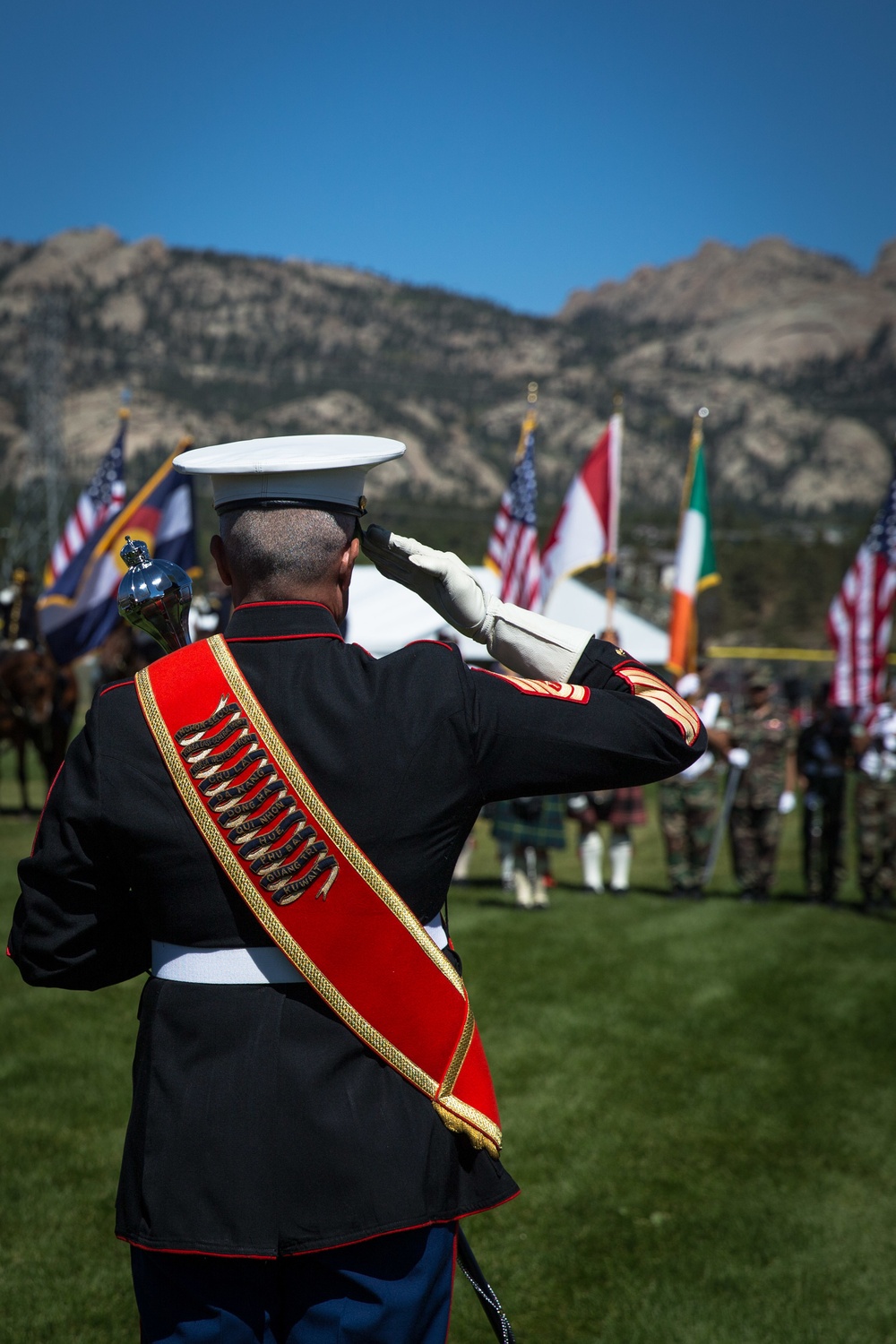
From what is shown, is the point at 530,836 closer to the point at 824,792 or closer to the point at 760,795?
the point at 760,795

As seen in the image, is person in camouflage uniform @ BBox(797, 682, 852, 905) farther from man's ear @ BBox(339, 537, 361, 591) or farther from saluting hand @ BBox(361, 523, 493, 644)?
man's ear @ BBox(339, 537, 361, 591)

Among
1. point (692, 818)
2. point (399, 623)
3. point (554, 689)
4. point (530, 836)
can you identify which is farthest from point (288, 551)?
point (399, 623)

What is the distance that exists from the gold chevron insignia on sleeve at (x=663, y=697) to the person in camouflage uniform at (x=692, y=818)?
9307mm

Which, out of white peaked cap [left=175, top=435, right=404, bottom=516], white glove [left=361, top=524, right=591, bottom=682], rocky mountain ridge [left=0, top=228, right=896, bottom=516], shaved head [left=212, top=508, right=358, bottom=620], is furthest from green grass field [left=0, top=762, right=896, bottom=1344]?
rocky mountain ridge [left=0, top=228, right=896, bottom=516]

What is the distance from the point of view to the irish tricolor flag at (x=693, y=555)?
11.6 metres

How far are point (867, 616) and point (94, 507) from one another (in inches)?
342

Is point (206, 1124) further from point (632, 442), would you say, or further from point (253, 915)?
point (632, 442)

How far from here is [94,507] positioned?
14.0 metres

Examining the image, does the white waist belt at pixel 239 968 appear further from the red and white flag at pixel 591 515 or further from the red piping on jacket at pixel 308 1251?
the red and white flag at pixel 591 515

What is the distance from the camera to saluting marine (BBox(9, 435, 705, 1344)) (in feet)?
6.15

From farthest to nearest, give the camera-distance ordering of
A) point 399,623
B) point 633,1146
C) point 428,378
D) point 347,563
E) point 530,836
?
point 428,378 → point 399,623 → point 530,836 → point 633,1146 → point 347,563

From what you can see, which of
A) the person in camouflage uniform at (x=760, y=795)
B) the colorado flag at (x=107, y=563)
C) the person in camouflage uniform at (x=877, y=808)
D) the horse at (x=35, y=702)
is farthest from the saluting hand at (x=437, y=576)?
the horse at (x=35, y=702)

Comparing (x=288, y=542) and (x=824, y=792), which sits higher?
(x=288, y=542)

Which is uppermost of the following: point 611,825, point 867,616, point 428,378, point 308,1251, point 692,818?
point 428,378
